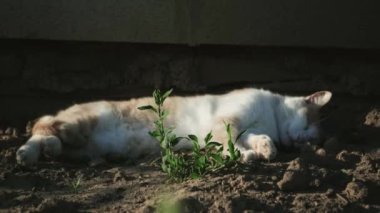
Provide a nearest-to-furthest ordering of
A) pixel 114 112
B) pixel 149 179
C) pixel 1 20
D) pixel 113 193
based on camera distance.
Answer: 1. pixel 113 193
2. pixel 149 179
3. pixel 114 112
4. pixel 1 20

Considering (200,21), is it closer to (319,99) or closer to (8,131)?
(319,99)

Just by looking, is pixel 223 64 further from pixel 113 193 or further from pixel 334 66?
pixel 113 193

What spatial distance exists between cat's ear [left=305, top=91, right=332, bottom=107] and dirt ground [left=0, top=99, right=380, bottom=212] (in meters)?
0.65

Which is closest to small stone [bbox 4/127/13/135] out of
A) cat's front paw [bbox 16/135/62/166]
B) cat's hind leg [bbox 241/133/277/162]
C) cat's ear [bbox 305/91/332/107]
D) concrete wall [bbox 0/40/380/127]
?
concrete wall [bbox 0/40/380/127]

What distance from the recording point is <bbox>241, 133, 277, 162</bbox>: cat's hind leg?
13.6ft

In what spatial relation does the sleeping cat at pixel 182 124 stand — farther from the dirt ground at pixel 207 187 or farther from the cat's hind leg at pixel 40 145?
the dirt ground at pixel 207 187

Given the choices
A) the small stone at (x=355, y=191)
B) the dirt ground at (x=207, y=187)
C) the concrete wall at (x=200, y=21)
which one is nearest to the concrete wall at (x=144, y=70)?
the concrete wall at (x=200, y=21)

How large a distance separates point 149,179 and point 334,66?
238 centimetres

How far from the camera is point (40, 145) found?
14.0ft

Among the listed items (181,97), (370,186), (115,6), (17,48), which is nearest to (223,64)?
(181,97)

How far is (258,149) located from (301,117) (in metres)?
0.97

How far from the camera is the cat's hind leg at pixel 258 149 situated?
4152 mm

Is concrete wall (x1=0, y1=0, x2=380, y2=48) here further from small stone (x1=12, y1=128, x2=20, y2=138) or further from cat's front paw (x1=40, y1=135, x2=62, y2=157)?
cat's front paw (x1=40, y1=135, x2=62, y2=157)

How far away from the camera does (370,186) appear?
350cm
